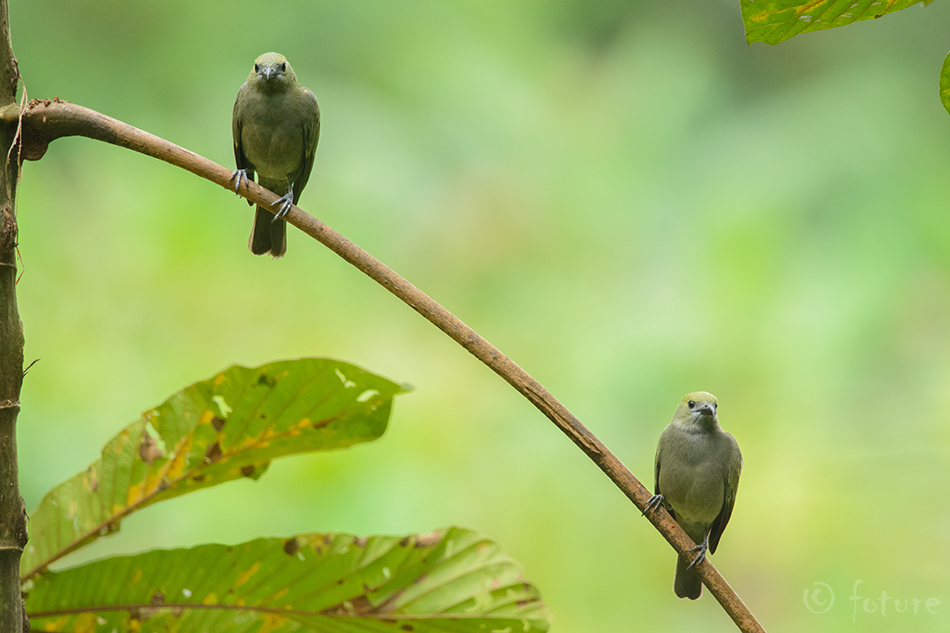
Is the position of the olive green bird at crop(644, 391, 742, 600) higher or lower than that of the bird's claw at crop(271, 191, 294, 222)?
lower

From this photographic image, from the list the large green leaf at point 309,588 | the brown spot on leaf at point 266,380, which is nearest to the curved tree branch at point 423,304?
the brown spot on leaf at point 266,380

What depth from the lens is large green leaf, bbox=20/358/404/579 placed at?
133 centimetres

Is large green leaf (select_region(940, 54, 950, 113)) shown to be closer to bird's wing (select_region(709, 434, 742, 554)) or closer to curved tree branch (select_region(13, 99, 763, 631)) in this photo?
curved tree branch (select_region(13, 99, 763, 631))

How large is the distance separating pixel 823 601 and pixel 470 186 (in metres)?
2.26

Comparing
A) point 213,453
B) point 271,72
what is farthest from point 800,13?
point 271,72

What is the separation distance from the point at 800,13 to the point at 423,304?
57 centimetres

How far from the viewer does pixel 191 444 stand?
4.47 feet

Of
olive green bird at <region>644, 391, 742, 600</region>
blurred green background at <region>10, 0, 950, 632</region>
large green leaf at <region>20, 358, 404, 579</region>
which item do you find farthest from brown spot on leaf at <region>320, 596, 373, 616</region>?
blurred green background at <region>10, 0, 950, 632</region>

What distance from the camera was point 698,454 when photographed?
243 cm

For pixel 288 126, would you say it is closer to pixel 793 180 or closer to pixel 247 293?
pixel 247 293

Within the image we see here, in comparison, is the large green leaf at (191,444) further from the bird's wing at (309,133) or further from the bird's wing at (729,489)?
the bird's wing at (729,489)

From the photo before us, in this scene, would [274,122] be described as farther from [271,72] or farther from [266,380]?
[266,380]

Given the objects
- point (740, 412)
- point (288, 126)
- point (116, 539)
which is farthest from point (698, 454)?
point (116, 539)

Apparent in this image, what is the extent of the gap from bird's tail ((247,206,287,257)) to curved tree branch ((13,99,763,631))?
1404 millimetres
